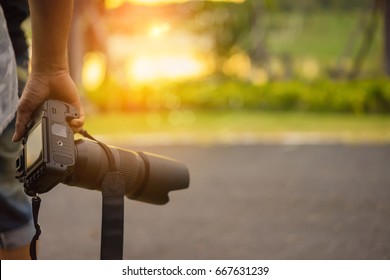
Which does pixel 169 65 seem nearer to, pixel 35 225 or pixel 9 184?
pixel 9 184

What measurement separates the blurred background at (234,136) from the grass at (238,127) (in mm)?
27

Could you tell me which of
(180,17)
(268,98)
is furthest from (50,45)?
(180,17)

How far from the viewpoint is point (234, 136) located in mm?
10359

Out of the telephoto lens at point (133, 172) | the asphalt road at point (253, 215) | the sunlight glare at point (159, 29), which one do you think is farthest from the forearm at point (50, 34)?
the sunlight glare at point (159, 29)

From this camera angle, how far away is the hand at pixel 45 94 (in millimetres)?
1762

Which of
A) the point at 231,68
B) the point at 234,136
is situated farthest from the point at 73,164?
the point at 231,68

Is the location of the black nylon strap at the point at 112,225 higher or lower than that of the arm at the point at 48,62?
lower

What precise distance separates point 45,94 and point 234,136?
340 inches

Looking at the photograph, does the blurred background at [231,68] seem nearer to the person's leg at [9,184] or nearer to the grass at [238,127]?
the grass at [238,127]

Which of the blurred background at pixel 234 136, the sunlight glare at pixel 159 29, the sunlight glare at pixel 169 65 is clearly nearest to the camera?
the blurred background at pixel 234 136

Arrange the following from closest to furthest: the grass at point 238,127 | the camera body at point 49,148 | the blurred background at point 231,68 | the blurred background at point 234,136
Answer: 1. the camera body at point 49,148
2. the blurred background at point 234,136
3. the grass at point 238,127
4. the blurred background at point 231,68

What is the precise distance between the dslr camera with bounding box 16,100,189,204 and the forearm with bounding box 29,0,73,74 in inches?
3.6

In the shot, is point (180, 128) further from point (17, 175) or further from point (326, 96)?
point (17, 175)

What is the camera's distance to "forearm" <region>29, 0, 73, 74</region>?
5.58ft
